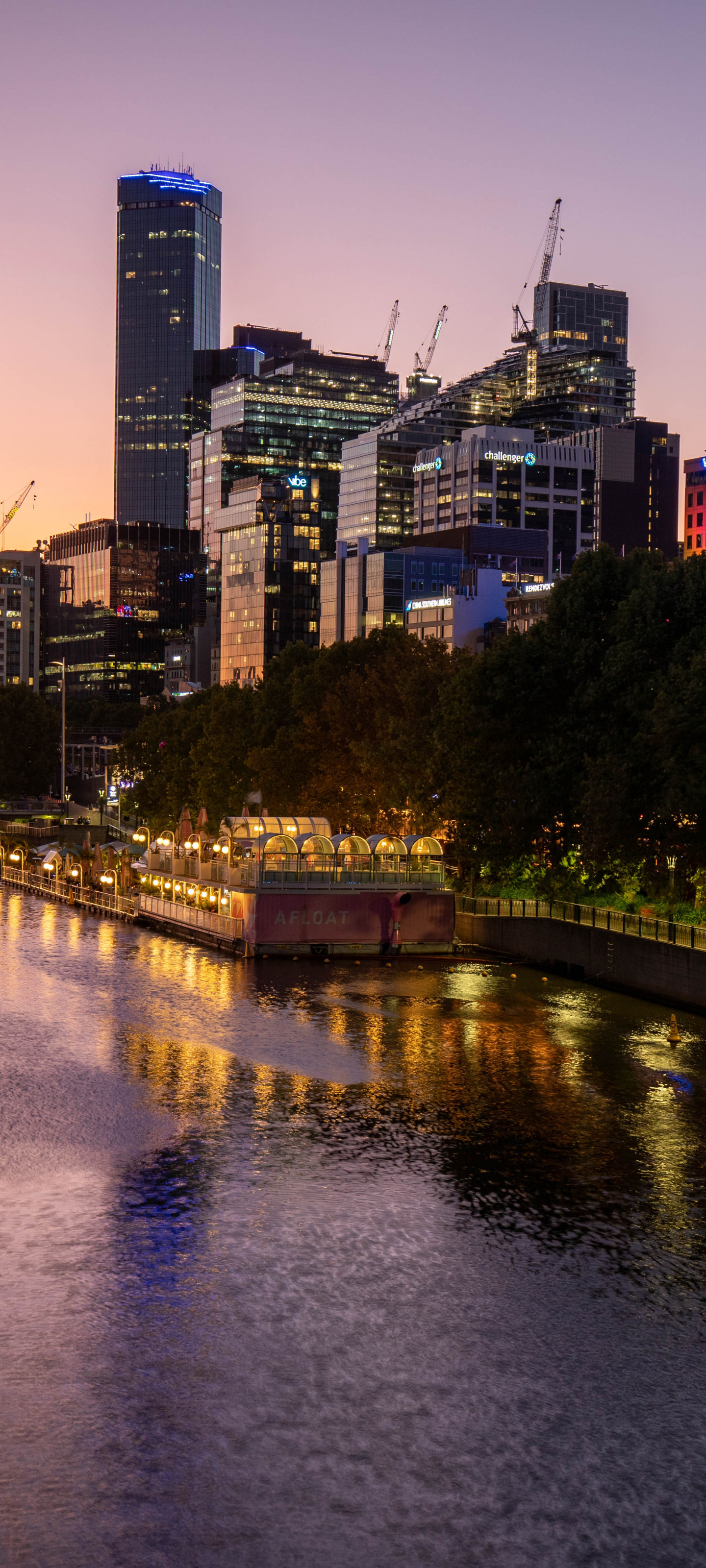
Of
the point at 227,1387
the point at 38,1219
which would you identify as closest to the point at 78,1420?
the point at 227,1387

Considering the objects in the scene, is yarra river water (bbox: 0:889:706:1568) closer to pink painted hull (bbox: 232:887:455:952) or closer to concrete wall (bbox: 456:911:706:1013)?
concrete wall (bbox: 456:911:706:1013)

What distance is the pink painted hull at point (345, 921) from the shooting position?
3014 inches

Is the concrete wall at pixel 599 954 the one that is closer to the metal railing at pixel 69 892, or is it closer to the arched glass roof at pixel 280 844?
the arched glass roof at pixel 280 844

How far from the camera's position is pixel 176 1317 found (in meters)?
29.2

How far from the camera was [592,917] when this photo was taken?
70125mm

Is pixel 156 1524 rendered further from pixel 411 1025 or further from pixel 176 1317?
pixel 411 1025

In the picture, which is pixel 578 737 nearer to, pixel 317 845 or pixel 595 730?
pixel 595 730

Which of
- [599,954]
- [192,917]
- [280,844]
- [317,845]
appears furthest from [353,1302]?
[192,917]

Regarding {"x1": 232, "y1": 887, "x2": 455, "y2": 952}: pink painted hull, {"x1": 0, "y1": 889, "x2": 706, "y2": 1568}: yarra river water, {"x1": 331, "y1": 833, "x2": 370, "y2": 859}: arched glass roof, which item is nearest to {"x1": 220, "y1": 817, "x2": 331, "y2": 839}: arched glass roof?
{"x1": 331, "y1": 833, "x2": 370, "y2": 859}: arched glass roof

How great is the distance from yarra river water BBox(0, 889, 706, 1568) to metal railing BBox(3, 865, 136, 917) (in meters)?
45.3

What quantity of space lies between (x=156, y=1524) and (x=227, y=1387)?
417 centimetres

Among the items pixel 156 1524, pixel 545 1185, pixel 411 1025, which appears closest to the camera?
pixel 156 1524

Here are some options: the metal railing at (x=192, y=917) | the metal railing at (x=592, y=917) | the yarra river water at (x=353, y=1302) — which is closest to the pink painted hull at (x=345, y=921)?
the metal railing at (x=192, y=917)

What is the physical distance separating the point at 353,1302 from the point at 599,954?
1574 inches
